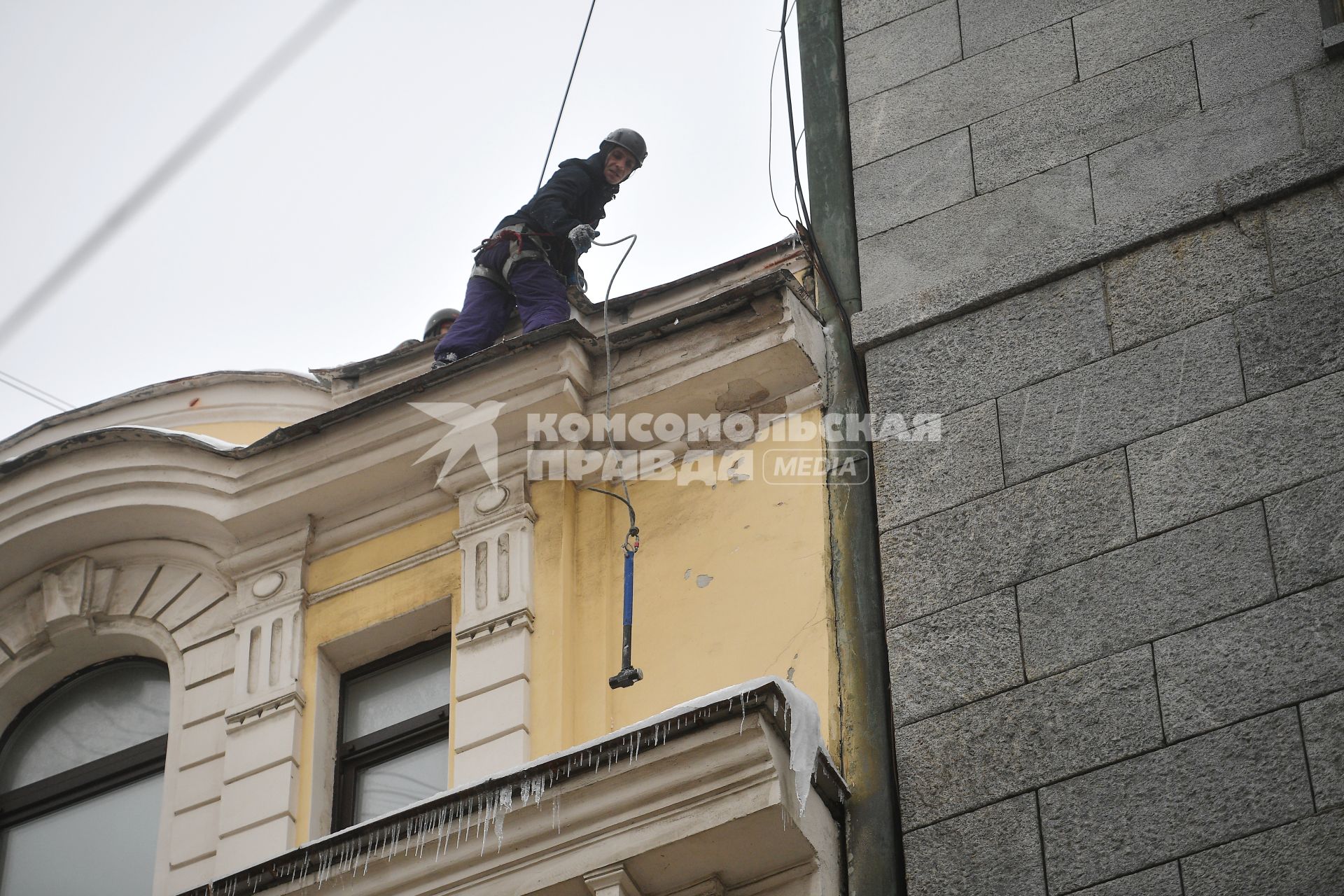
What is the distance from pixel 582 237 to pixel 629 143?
852 mm

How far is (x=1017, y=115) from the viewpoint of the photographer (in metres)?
8.68

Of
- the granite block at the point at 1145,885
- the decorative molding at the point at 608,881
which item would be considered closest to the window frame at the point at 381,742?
the decorative molding at the point at 608,881

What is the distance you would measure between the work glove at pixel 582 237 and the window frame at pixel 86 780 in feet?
10.4

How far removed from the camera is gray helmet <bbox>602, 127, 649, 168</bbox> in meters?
11.6

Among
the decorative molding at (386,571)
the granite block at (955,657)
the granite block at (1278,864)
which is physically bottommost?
the granite block at (1278,864)

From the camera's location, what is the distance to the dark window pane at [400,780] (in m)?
9.31

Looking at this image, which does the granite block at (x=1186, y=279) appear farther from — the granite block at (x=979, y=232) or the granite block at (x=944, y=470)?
the granite block at (x=944, y=470)

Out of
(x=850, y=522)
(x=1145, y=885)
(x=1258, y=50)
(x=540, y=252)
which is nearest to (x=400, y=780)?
(x=850, y=522)

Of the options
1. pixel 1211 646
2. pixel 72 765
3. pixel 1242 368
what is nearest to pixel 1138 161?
pixel 1242 368

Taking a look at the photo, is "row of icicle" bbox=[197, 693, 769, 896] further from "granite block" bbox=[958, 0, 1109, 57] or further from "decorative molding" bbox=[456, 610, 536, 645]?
"granite block" bbox=[958, 0, 1109, 57]

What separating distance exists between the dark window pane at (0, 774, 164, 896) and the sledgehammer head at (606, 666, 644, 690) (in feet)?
9.50

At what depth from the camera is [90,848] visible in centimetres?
1011

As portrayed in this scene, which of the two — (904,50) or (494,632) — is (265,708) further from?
(904,50)

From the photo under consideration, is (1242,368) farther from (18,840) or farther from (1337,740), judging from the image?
(18,840)
